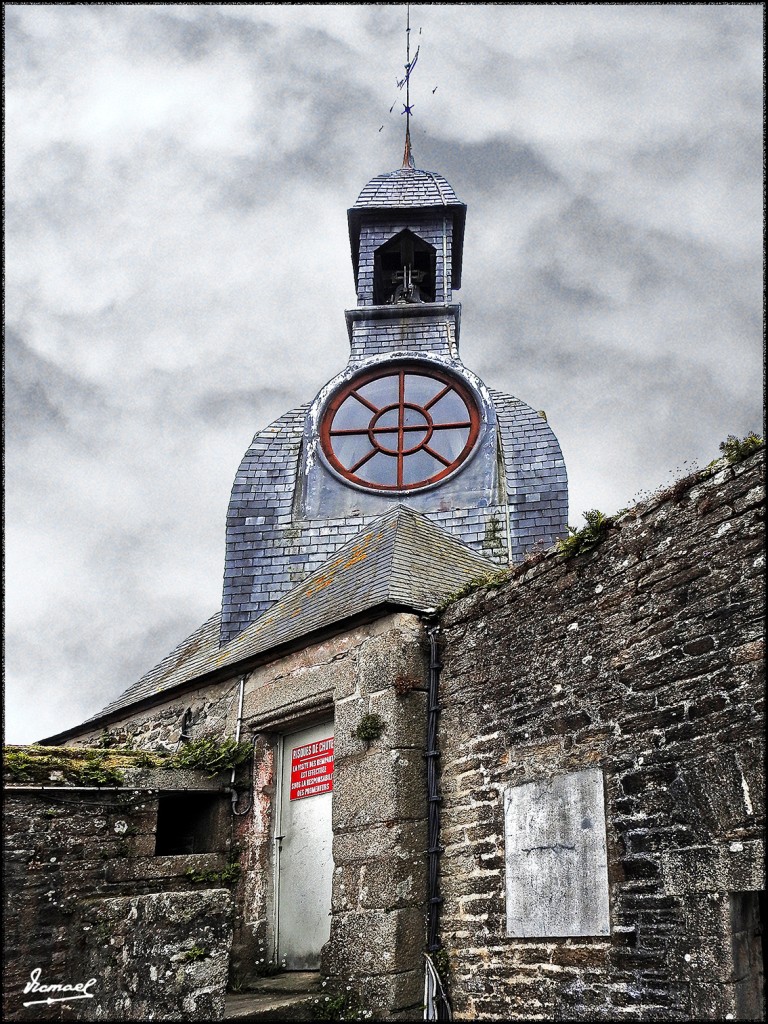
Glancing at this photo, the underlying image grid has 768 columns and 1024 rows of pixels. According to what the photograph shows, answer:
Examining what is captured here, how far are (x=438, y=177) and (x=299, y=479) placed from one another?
6170mm

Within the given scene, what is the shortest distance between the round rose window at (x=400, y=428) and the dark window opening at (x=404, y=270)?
210 centimetres

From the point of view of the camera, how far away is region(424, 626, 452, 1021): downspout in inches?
270

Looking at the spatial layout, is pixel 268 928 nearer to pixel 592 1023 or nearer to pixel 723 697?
pixel 592 1023

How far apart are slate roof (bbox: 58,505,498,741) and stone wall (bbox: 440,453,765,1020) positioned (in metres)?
1.31

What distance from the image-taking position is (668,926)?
538 cm

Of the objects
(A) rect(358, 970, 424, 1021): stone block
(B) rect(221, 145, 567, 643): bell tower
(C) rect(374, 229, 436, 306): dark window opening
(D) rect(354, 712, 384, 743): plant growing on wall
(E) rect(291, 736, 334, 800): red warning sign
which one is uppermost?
(C) rect(374, 229, 436, 306): dark window opening

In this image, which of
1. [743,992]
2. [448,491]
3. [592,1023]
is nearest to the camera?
[743,992]

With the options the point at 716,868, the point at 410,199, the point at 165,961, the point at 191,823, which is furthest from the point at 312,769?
the point at 410,199

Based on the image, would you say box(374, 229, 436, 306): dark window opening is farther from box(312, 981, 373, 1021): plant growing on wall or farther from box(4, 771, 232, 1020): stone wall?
box(312, 981, 373, 1021): plant growing on wall

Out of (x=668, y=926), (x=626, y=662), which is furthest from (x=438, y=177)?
(x=668, y=926)

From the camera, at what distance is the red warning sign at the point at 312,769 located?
8500 millimetres

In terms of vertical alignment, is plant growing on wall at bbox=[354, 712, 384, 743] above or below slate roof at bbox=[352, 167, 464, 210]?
below

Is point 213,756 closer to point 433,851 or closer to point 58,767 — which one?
point 58,767

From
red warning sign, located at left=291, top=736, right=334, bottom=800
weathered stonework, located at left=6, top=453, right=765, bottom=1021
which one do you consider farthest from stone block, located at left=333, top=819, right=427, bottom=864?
red warning sign, located at left=291, top=736, right=334, bottom=800
